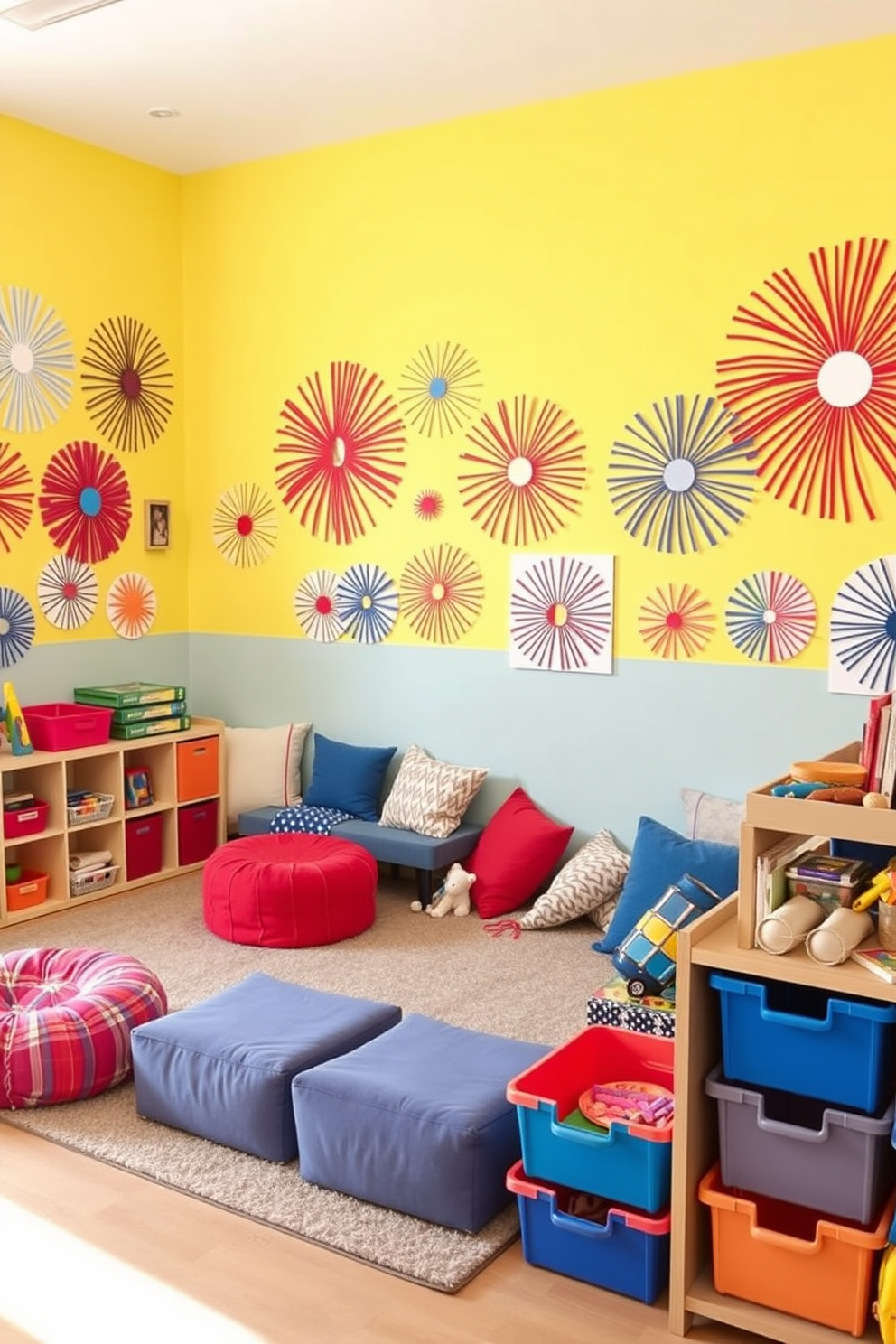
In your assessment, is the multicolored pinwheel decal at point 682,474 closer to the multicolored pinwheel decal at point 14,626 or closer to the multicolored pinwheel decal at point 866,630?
the multicolored pinwheel decal at point 866,630

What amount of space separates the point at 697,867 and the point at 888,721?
161 cm

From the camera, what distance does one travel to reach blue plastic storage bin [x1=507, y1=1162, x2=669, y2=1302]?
2.25 m

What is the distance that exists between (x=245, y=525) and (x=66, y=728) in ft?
4.08

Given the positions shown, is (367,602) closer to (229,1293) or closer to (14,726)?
(14,726)

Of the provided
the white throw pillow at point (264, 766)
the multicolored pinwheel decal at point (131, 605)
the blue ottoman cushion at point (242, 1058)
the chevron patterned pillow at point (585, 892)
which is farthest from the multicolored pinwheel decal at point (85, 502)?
the blue ottoman cushion at point (242, 1058)

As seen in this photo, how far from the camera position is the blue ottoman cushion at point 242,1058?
2.73 metres

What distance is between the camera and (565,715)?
4570 mm

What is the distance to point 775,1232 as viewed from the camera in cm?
212

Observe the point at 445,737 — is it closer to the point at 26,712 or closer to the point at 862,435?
the point at 26,712

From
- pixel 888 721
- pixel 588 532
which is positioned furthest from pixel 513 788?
pixel 888 721

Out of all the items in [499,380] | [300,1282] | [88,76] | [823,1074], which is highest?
[88,76]

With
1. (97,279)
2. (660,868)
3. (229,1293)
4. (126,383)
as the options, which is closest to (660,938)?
(660,868)

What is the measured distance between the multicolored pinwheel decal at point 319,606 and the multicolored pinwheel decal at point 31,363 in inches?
45.8

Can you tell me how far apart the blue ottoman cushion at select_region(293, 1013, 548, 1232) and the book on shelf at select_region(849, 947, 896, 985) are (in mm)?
808
